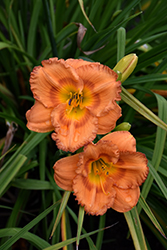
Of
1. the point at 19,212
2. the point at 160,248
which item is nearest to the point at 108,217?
the point at 160,248

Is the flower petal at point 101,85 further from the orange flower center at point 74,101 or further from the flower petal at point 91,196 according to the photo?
the flower petal at point 91,196

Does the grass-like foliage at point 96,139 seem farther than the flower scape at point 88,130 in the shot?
Yes

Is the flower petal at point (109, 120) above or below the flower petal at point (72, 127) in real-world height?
above

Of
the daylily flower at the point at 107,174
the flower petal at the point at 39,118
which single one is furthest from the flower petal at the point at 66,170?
the flower petal at the point at 39,118

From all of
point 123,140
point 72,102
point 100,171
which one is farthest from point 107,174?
point 72,102

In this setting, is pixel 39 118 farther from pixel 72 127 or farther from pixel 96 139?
pixel 96 139

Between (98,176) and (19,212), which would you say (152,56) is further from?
(19,212)

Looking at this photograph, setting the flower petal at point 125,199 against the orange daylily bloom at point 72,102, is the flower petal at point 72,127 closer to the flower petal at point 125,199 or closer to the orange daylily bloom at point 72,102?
the orange daylily bloom at point 72,102
